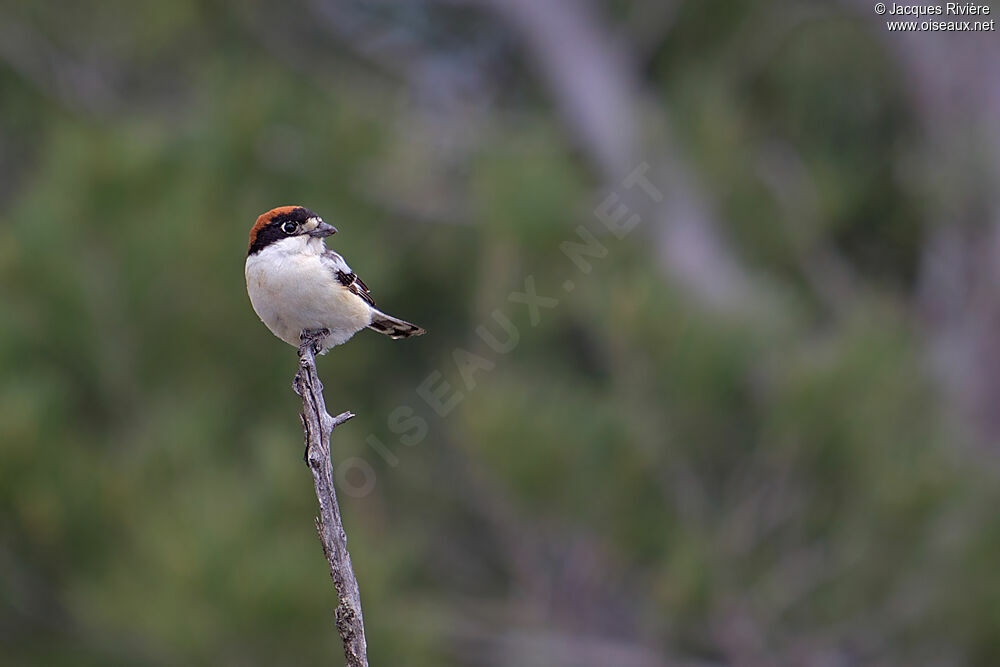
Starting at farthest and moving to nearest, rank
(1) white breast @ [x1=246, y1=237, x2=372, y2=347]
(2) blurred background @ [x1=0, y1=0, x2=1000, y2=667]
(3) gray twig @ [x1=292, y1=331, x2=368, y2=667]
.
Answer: (2) blurred background @ [x1=0, y1=0, x2=1000, y2=667] < (1) white breast @ [x1=246, y1=237, x2=372, y2=347] < (3) gray twig @ [x1=292, y1=331, x2=368, y2=667]

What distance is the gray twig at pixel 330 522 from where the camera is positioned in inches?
67.9

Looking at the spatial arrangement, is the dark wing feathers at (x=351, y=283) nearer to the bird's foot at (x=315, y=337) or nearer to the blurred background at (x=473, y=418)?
the bird's foot at (x=315, y=337)

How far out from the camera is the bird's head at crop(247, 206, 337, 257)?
8.04 feet

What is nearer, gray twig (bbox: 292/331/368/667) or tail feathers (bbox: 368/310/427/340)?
gray twig (bbox: 292/331/368/667)

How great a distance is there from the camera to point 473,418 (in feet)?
12.9

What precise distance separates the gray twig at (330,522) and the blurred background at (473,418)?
1.67 metres

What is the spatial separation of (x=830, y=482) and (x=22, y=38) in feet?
19.1

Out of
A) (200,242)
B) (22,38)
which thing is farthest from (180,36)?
(200,242)

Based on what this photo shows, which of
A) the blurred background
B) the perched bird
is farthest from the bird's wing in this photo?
the blurred background

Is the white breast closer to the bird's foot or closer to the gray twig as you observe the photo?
the bird's foot

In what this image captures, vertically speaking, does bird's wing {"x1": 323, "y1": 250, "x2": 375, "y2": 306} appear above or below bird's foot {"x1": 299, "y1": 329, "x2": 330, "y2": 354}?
above

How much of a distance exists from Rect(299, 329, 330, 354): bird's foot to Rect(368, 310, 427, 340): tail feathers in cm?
15

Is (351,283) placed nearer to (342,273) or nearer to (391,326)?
(342,273)

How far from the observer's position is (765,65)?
7.97 m
